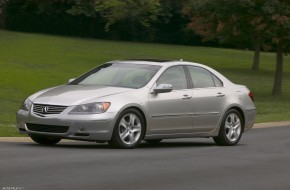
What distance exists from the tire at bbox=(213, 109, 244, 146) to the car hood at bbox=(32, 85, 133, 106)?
2.41 meters

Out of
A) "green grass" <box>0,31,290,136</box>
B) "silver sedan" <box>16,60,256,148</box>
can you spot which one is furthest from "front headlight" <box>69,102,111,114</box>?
"green grass" <box>0,31,290,136</box>

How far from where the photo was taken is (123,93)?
44.3 ft

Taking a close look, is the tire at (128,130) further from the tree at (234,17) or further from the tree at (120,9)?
the tree at (120,9)

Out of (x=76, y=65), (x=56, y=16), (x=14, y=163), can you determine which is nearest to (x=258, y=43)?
(x=76, y=65)

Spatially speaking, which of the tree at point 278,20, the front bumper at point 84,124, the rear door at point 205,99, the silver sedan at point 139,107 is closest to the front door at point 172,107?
the silver sedan at point 139,107

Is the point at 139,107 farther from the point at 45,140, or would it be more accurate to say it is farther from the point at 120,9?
the point at 120,9

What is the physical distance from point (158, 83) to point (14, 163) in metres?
3.96

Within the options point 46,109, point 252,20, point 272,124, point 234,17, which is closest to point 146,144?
point 46,109

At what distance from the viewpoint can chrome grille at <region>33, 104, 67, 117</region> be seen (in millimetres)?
13164

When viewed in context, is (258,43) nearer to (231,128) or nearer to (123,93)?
(231,128)

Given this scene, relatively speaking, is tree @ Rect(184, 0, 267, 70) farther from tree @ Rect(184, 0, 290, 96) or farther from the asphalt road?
the asphalt road

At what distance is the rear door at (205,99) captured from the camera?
14.8m

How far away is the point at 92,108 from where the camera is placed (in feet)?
43.2

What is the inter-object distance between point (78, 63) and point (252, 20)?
486 inches
